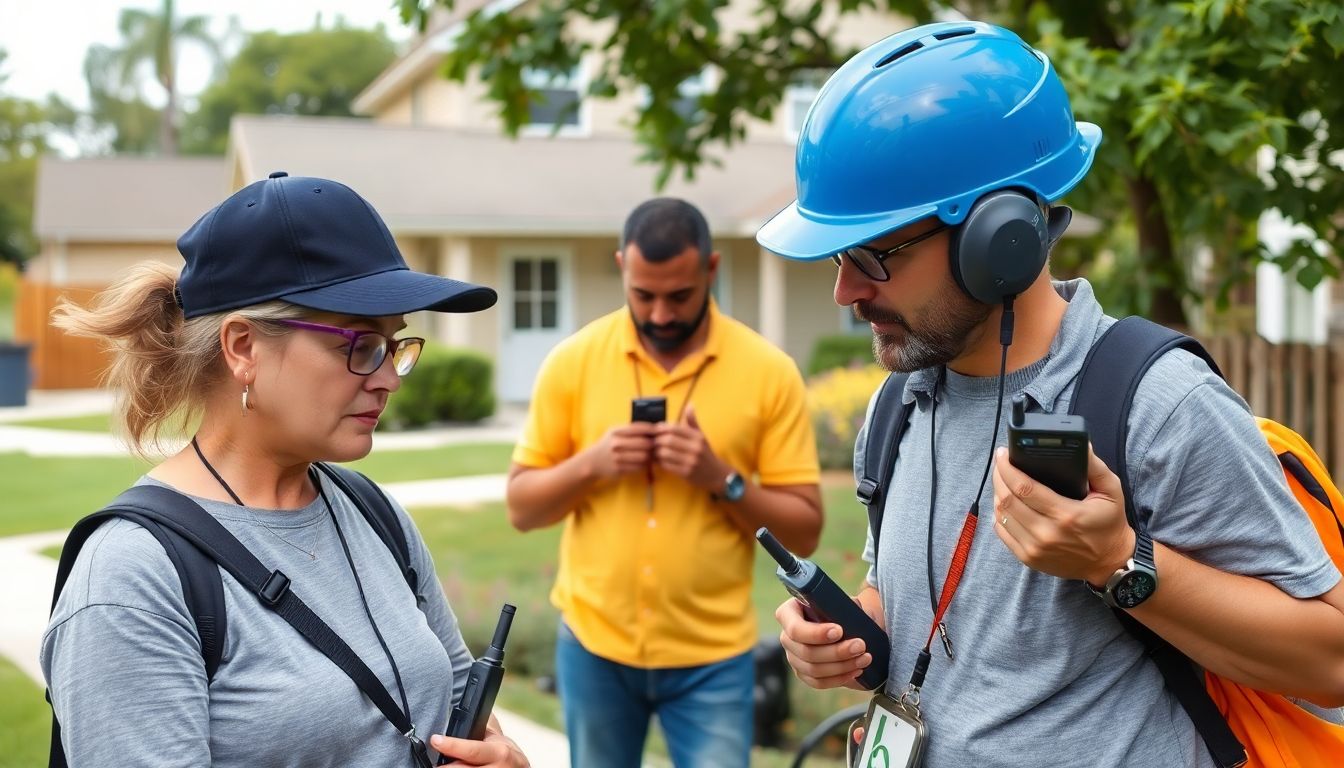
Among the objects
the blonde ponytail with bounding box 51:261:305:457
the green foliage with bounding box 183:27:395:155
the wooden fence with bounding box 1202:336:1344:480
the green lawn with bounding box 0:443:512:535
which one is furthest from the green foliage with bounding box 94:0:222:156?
the blonde ponytail with bounding box 51:261:305:457

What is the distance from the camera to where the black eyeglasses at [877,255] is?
2.07 metres

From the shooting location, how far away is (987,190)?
6.65 feet

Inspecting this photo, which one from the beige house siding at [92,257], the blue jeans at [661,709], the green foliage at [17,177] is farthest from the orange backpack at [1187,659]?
the green foliage at [17,177]

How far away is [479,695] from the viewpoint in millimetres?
2264

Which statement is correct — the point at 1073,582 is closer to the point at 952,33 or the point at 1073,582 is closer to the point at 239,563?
the point at 952,33

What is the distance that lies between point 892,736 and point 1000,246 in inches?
35.7

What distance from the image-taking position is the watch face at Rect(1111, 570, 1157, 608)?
1.83m

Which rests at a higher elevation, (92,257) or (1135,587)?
(1135,587)

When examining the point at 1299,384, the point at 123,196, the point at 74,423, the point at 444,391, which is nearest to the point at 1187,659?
the point at 1299,384

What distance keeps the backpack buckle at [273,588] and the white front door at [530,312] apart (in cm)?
1917

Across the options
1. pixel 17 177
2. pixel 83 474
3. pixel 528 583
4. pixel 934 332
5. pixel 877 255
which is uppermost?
pixel 877 255

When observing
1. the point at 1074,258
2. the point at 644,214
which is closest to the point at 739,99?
the point at 644,214

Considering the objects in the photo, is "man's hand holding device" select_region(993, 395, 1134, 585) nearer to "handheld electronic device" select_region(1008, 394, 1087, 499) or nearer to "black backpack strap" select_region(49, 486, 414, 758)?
"handheld electronic device" select_region(1008, 394, 1087, 499)

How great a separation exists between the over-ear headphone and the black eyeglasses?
64 mm
